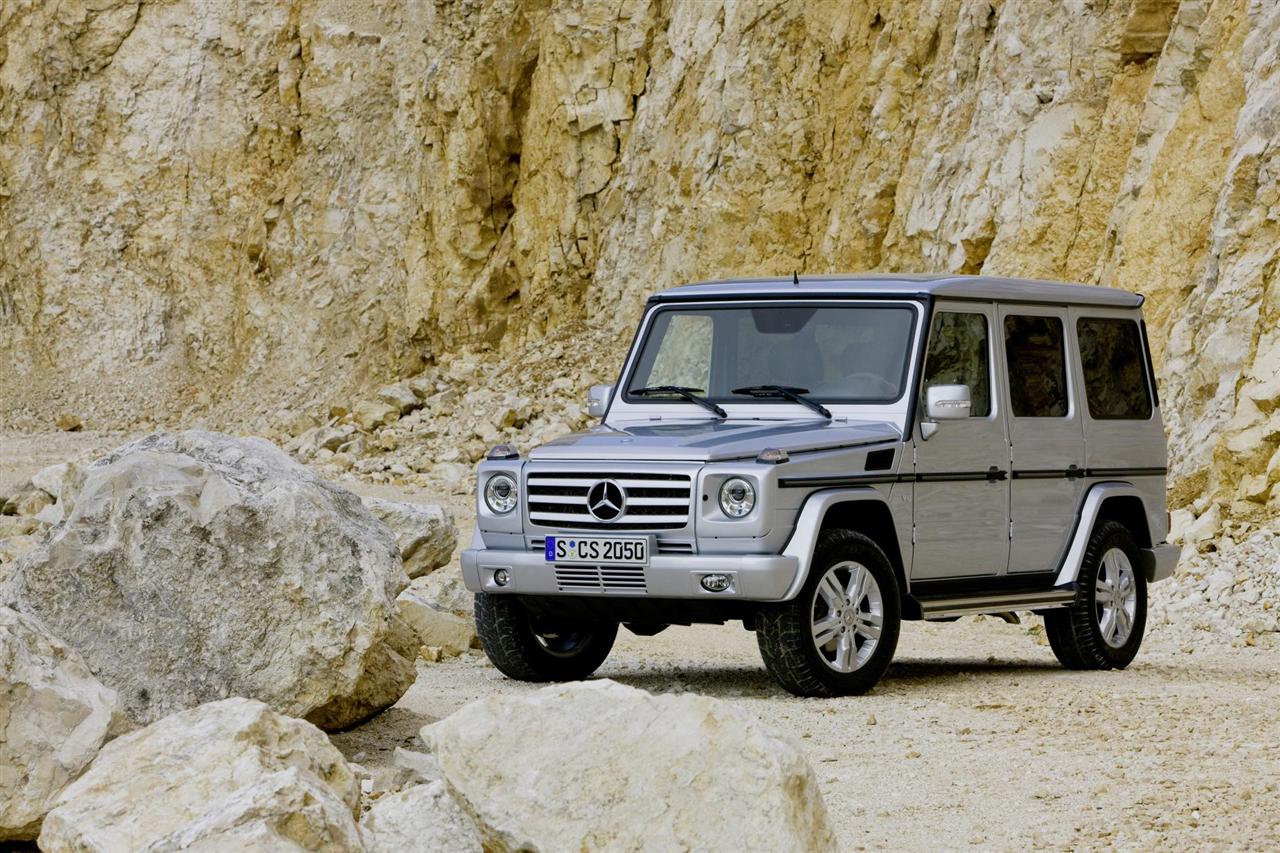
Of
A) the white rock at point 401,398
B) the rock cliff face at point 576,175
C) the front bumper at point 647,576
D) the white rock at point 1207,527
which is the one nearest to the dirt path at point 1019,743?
the front bumper at point 647,576

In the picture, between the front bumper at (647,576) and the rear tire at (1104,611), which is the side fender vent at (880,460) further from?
the rear tire at (1104,611)

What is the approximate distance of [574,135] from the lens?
35.0 m

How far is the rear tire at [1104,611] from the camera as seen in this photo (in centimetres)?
1080

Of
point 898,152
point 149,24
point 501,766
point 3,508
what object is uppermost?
point 149,24

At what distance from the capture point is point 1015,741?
25.7ft

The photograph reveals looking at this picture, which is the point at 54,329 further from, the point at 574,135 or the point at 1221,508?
the point at 1221,508

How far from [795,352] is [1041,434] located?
1589mm

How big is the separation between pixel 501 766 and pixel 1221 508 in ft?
36.2

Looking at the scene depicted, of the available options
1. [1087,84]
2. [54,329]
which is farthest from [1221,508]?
[54,329]

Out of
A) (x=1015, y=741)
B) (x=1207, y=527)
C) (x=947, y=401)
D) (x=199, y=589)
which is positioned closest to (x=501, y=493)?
(x=947, y=401)

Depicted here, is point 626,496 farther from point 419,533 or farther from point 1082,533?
point 419,533

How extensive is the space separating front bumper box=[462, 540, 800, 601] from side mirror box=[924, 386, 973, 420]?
1236 mm

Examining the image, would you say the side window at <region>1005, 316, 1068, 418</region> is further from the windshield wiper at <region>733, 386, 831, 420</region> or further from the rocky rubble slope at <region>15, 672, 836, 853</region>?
the rocky rubble slope at <region>15, 672, 836, 853</region>

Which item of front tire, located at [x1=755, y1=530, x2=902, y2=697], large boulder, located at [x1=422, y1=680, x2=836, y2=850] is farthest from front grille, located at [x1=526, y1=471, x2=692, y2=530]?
large boulder, located at [x1=422, y1=680, x2=836, y2=850]
